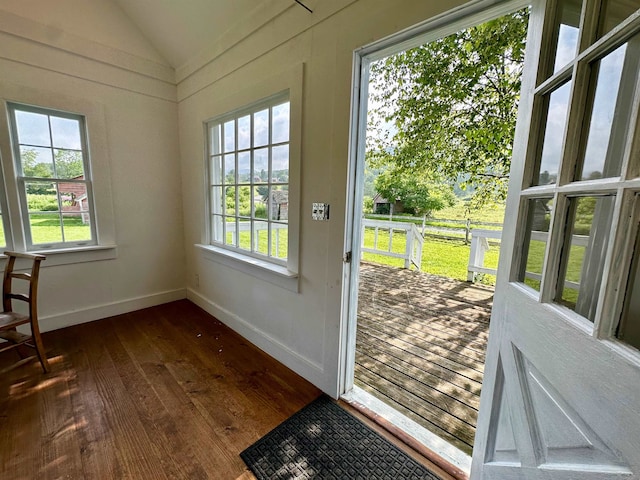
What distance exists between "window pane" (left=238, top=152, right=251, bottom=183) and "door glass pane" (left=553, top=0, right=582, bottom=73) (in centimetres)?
201

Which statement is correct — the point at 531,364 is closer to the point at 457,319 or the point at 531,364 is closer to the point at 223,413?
the point at 223,413

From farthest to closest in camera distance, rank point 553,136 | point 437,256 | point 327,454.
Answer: point 437,256 < point 327,454 < point 553,136

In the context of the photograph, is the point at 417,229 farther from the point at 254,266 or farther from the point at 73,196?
the point at 73,196

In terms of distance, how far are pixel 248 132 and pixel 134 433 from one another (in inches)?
86.1

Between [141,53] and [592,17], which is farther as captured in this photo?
[141,53]

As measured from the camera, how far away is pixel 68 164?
250cm

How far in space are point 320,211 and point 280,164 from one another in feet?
2.03

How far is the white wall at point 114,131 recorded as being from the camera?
7.20ft

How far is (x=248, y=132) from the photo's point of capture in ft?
7.48

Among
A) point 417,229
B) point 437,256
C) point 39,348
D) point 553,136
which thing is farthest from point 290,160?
point 437,256

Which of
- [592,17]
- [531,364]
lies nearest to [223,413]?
[531,364]

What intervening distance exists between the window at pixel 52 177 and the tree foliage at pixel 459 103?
10.1 ft

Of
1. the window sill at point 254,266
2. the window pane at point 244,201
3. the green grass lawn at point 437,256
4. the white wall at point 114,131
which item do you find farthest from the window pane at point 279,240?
the green grass lawn at point 437,256

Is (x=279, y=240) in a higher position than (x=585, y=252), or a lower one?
lower
